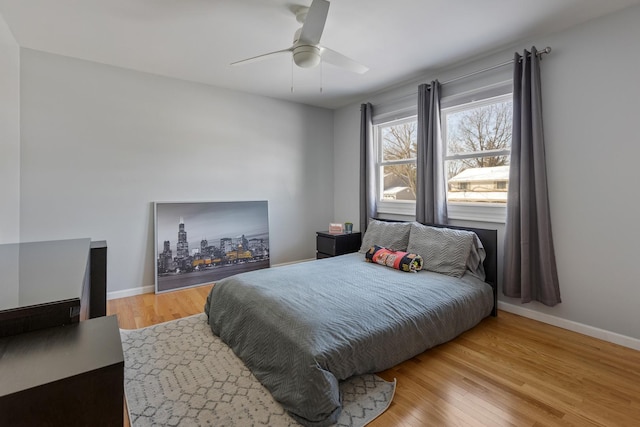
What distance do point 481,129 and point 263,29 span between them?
2.37m

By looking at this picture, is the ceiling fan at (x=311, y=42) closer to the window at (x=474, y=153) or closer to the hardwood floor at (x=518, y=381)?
the window at (x=474, y=153)

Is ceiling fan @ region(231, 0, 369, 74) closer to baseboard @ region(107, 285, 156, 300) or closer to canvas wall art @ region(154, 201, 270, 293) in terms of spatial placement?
canvas wall art @ region(154, 201, 270, 293)

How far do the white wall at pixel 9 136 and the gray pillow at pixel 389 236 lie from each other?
3.28 m

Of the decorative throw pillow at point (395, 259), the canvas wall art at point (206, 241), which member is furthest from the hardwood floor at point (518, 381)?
the canvas wall art at point (206, 241)

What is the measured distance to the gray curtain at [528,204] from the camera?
260cm

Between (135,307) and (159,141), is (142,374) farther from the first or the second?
(159,141)

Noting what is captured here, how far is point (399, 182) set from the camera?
4.09 m

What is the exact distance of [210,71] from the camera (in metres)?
3.34

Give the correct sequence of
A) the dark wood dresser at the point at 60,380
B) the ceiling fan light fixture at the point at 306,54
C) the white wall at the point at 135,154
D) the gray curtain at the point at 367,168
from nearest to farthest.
Result: the dark wood dresser at the point at 60,380 → the ceiling fan light fixture at the point at 306,54 → the white wall at the point at 135,154 → the gray curtain at the point at 367,168

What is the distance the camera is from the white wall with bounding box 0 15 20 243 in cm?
233

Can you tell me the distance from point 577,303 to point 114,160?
4642 mm

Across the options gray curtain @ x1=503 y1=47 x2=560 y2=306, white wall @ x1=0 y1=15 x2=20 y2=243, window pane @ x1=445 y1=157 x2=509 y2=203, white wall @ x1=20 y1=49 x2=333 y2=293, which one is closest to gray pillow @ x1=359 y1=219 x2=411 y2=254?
window pane @ x1=445 y1=157 x2=509 y2=203

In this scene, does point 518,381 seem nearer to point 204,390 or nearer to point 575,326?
point 575,326

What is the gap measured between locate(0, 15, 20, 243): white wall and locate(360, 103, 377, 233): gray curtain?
3.61 meters
